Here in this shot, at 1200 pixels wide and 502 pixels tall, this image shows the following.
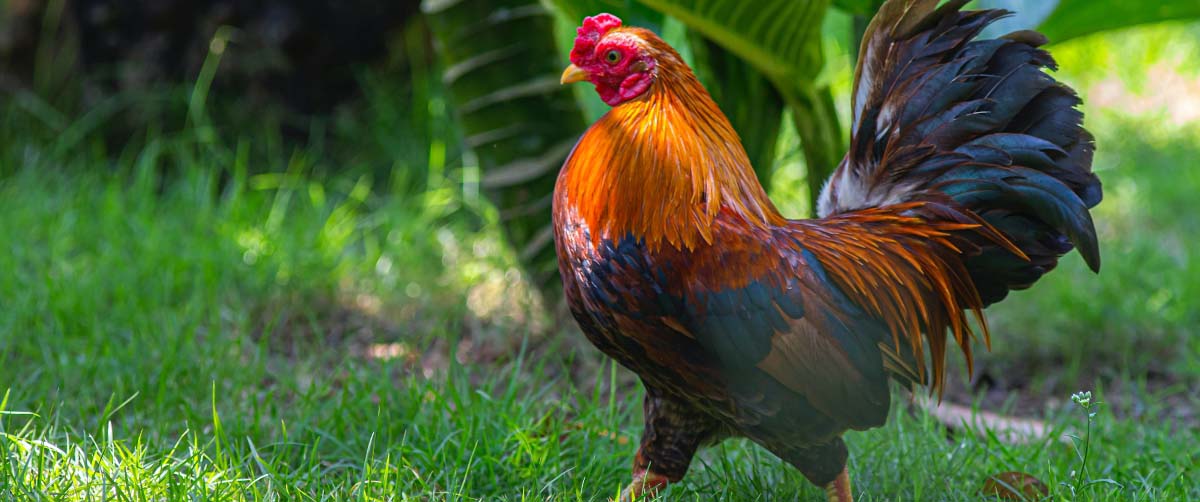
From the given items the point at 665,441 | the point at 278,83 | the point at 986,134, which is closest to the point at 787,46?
the point at 986,134

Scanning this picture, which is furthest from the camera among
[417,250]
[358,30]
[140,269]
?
[358,30]

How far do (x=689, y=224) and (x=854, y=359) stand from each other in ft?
1.59

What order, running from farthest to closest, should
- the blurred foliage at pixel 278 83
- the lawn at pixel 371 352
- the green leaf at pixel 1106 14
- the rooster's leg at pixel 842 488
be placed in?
the blurred foliage at pixel 278 83
the green leaf at pixel 1106 14
the lawn at pixel 371 352
the rooster's leg at pixel 842 488

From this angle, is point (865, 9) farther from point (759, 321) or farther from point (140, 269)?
point (140, 269)

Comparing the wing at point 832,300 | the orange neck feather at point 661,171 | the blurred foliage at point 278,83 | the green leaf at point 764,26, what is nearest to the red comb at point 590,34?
the orange neck feather at point 661,171

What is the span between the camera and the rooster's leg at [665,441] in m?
2.79

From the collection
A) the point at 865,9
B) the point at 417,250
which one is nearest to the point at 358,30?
the point at 417,250

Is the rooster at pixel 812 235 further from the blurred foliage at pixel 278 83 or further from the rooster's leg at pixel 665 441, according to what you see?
the blurred foliage at pixel 278 83

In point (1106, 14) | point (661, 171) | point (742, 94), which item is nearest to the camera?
point (661, 171)

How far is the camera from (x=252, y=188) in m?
5.43

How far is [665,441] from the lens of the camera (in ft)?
9.27

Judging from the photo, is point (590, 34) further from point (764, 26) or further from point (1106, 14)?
point (1106, 14)

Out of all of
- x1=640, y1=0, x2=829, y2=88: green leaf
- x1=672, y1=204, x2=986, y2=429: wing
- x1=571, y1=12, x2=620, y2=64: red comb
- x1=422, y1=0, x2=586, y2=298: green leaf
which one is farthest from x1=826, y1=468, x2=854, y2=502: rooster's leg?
x1=422, y1=0, x2=586, y2=298: green leaf

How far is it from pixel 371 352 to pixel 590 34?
6.39 feet
